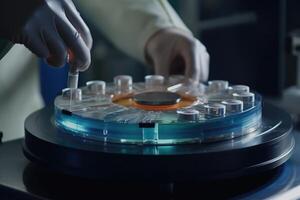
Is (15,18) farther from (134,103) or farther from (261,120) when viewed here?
(261,120)

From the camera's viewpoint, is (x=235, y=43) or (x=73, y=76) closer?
(x=73, y=76)

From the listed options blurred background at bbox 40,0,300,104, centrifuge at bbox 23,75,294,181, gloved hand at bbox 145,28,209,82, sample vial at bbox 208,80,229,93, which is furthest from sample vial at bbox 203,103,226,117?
blurred background at bbox 40,0,300,104

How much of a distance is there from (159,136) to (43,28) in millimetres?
173

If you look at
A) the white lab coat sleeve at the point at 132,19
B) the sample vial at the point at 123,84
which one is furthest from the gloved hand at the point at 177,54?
the sample vial at the point at 123,84

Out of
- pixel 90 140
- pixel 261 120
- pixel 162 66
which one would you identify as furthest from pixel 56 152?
pixel 162 66

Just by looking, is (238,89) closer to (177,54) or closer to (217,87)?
(217,87)

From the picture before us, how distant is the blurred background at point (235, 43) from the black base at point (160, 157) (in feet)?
4.90

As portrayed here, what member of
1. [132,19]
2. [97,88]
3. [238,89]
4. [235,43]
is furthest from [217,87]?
[235,43]

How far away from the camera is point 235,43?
7.90 feet

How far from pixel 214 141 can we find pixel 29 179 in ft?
0.66

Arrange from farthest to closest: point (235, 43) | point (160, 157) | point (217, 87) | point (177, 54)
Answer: point (235, 43), point (177, 54), point (217, 87), point (160, 157)

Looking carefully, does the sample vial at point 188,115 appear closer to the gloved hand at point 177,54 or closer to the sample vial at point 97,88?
the sample vial at point 97,88

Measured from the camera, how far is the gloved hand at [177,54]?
1041mm

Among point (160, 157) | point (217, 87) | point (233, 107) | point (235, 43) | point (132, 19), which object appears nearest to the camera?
point (160, 157)
